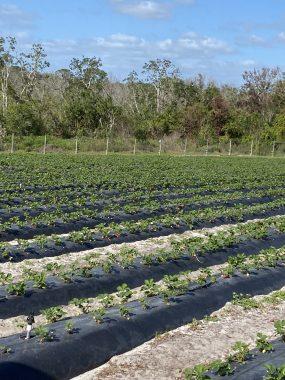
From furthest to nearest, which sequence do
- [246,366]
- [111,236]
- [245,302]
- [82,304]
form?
[111,236]
[245,302]
[82,304]
[246,366]

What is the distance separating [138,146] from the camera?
124ft

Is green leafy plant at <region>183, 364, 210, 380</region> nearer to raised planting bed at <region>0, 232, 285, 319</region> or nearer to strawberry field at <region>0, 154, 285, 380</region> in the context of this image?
strawberry field at <region>0, 154, 285, 380</region>

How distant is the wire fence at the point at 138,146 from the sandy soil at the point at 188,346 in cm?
2418

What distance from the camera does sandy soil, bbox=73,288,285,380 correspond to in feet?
16.8

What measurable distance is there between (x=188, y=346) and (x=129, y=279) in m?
2.06

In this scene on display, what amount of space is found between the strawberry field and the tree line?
819 inches

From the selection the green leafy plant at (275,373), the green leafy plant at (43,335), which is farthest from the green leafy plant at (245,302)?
the green leafy plant at (43,335)

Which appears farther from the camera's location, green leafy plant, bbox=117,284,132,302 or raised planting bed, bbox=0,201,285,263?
raised planting bed, bbox=0,201,285,263

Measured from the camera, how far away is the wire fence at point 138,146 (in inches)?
1297

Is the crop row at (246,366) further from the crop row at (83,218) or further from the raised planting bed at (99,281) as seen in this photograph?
the crop row at (83,218)

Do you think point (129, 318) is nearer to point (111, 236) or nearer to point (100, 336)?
point (100, 336)

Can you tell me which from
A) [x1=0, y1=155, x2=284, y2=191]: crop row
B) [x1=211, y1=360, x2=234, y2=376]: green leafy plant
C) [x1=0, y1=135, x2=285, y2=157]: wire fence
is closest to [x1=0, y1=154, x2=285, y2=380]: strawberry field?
[x1=211, y1=360, x2=234, y2=376]: green leafy plant

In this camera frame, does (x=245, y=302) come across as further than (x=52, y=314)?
Yes

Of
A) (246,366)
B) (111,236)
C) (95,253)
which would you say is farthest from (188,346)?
(111,236)
